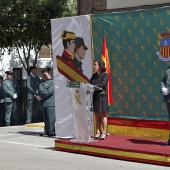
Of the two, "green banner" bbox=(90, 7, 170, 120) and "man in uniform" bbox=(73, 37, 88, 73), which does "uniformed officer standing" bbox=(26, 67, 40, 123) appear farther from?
"green banner" bbox=(90, 7, 170, 120)

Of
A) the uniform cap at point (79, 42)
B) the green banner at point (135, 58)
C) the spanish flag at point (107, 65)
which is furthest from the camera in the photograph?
the uniform cap at point (79, 42)

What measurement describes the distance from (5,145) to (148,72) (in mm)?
3966

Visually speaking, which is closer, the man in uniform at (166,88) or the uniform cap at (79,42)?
the man in uniform at (166,88)

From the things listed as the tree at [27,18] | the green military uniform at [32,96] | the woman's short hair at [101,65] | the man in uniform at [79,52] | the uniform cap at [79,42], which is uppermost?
the tree at [27,18]

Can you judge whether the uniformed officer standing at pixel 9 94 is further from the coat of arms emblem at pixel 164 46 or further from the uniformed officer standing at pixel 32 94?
the coat of arms emblem at pixel 164 46

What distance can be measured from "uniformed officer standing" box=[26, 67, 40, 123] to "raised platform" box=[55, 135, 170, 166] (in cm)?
527

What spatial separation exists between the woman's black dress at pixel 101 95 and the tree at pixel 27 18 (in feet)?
41.9

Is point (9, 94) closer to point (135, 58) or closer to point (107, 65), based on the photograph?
point (107, 65)

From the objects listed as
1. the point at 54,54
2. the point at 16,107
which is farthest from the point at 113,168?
the point at 16,107

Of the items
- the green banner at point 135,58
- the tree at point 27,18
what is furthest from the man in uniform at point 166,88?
the tree at point 27,18

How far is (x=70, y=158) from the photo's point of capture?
34.8 ft

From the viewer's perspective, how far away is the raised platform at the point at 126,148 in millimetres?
9727

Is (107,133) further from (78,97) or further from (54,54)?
(54,54)

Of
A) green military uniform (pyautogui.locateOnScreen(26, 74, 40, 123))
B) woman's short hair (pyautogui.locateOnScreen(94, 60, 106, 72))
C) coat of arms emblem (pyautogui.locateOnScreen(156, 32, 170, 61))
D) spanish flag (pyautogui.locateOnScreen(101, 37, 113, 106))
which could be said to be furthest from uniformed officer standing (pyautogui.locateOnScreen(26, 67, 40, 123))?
coat of arms emblem (pyautogui.locateOnScreen(156, 32, 170, 61))
